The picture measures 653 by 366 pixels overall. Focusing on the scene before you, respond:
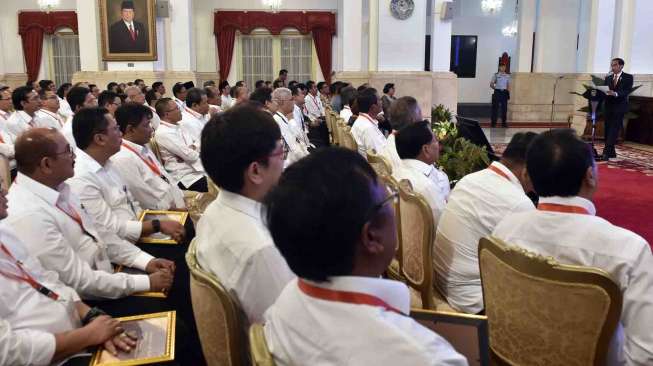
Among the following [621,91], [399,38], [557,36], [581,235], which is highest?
[557,36]

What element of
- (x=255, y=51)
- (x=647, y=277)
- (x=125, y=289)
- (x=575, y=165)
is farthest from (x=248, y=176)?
(x=255, y=51)

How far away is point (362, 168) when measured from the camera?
105cm

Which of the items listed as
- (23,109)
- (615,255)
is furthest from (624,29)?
(615,255)

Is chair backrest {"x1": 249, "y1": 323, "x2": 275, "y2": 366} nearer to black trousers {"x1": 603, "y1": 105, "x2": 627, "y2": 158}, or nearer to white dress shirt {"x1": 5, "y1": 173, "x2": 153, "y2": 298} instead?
white dress shirt {"x1": 5, "y1": 173, "x2": 153, "y2": 298}

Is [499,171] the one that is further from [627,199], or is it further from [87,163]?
[627,199]

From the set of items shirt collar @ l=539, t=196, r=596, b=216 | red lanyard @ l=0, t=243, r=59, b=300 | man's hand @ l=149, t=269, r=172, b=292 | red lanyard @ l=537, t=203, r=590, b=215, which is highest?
shirt collar @ l=539, t=196, r=596, b=216

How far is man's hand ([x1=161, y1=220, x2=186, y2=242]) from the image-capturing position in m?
2.79

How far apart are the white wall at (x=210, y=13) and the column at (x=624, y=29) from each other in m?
7.33

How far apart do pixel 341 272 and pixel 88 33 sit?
478 inches

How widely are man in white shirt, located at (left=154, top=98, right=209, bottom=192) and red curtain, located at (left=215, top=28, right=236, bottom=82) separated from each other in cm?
1055

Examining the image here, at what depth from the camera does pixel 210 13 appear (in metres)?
15.3

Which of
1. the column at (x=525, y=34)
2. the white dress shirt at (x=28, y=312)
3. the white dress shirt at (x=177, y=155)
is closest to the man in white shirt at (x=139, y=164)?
the white dress shirt at (x=177, y=155)

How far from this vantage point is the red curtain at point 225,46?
15250 millimetres

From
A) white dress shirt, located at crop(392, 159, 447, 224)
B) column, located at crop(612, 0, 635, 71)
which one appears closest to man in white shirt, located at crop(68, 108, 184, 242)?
white dress shirt, located at crop(392, 159, 447, 224)
